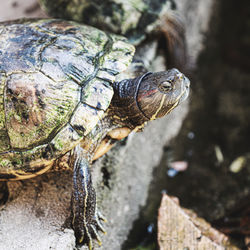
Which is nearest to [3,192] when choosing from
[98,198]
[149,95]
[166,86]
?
[98,198]

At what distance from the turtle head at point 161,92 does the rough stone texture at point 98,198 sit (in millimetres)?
685

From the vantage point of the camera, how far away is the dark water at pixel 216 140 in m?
3.45

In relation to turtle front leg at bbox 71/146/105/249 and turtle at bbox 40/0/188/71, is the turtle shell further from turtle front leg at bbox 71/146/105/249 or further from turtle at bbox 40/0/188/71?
turtle at bbox 40/0/188/71

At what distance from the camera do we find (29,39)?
2.70 meters

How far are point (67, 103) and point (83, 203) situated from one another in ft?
2.63

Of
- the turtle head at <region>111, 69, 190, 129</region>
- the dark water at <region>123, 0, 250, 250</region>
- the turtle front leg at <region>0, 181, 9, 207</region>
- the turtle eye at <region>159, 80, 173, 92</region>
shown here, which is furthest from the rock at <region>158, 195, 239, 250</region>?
the turtle front leg at <region>0, 181, 9, 207</region>

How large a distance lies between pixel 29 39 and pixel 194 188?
2.52m

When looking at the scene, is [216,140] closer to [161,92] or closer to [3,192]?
[161,92]

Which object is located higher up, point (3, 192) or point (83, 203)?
point (83, 203)

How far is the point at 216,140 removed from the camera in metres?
4.37

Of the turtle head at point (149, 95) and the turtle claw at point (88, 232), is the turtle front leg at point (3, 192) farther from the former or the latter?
A: the turtle head at point (149, 95)

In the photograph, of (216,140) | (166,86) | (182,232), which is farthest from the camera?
(216,140)

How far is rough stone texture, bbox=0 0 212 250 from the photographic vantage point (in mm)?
2463

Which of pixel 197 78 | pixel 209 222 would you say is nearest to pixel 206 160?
pixel 209 222
